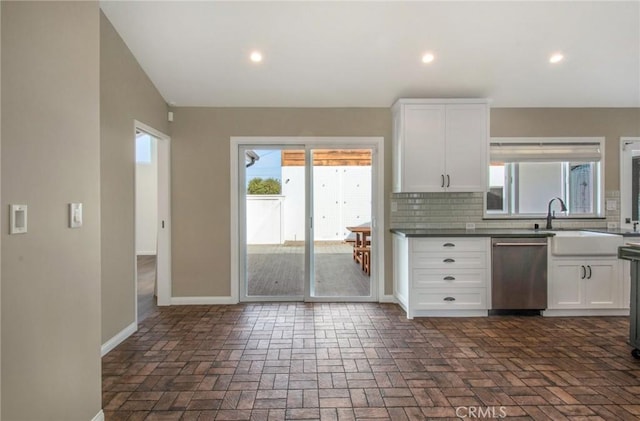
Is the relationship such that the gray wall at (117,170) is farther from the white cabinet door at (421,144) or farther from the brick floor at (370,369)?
the white cabinet door at (421,144)

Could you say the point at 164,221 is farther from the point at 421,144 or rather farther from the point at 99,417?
the point at 421,144

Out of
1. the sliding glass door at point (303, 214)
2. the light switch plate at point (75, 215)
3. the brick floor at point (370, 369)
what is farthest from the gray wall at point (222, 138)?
the light switch plate at point (75, 215)

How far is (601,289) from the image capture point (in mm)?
3760

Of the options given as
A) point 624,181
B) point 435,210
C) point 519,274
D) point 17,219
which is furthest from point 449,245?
point 17,219

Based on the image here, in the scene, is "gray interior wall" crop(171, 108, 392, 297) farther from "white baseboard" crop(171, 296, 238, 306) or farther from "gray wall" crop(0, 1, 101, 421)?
"gray wall" crop(0, 1, 101, 421)

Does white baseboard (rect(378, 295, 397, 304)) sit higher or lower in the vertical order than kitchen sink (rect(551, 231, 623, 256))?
lower

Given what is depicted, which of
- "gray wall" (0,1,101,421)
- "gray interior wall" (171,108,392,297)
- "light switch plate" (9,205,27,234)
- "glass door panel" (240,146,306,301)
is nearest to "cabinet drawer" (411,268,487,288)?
"gray interior wall" (171,108,392,297)

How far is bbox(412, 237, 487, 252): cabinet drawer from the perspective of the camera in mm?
3740

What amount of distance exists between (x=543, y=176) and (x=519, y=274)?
1.45 meters

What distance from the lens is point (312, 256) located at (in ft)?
14.3

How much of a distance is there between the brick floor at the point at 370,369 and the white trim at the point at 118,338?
60mm

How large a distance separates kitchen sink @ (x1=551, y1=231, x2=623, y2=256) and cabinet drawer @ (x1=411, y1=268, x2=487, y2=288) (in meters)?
0.81

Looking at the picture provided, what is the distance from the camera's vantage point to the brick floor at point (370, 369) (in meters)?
2.11

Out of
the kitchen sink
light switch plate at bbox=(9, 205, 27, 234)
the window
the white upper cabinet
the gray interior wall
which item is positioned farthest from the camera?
the window
